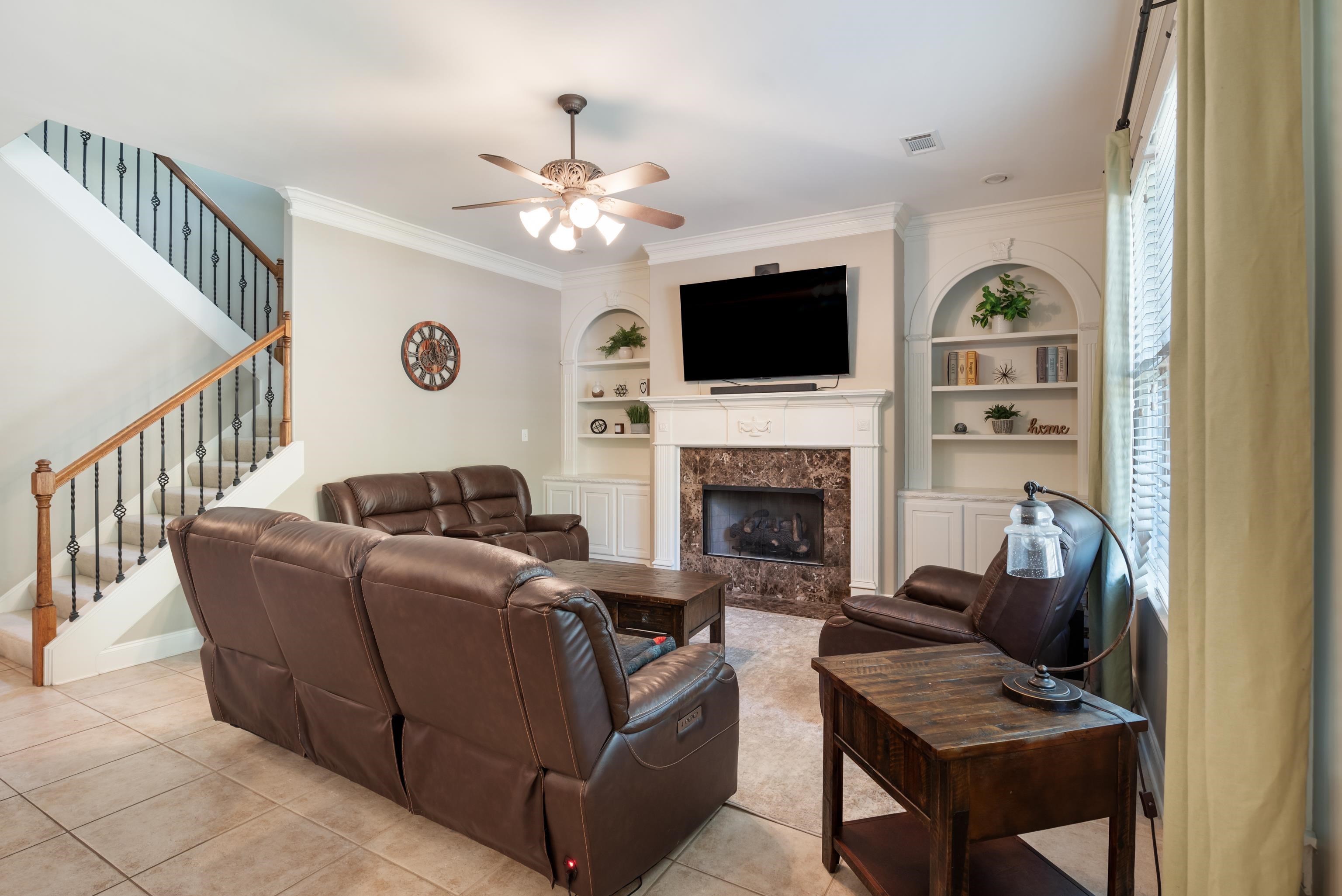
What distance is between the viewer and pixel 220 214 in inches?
214

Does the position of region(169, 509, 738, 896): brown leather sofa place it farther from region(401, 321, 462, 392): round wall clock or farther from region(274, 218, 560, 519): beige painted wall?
region(401, 321, 462, 392): round wall clock

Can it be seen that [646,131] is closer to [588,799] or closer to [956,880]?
[588,799]

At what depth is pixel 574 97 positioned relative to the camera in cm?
329

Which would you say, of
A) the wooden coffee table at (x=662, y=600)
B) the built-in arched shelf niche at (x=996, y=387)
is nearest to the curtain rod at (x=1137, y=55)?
the built-in arched shelf niche at (x=996, y=387)

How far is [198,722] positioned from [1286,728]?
3.70 meters

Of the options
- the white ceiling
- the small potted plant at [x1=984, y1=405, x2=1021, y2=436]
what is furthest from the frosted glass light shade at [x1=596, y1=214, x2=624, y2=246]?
the small potted plant at [x1=984, y1=405, x2=1021, y2=436]

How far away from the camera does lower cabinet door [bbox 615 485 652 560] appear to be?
20.5ft

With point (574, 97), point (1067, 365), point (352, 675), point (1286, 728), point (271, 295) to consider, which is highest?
point (574, 97)

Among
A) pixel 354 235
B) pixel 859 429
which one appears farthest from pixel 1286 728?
pixel 354 235

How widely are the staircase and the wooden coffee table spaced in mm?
2197

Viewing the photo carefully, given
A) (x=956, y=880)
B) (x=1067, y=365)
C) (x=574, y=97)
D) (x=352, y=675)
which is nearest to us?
(x=956, y=880)

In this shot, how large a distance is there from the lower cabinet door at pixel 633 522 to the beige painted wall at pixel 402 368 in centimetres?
90

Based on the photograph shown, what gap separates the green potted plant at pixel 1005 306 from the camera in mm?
4973

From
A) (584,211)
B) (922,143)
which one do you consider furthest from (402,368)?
(922,143)
